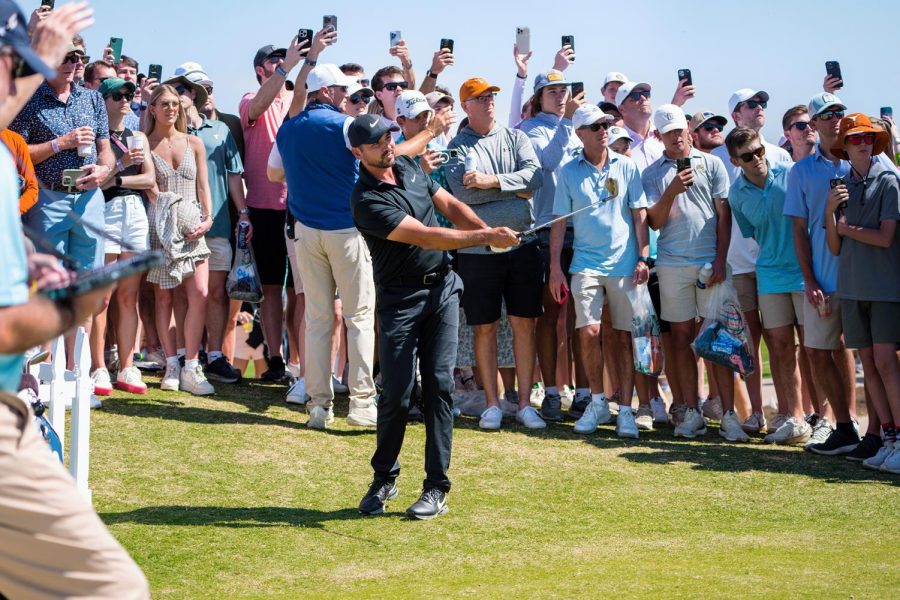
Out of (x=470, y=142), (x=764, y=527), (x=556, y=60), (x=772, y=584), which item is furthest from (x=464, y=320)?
Result: (x=772, y=584)

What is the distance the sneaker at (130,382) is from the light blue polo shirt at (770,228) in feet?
17.0

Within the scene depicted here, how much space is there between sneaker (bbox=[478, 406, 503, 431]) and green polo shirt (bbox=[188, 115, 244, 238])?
112 inches

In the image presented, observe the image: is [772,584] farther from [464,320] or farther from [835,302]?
[464,320]

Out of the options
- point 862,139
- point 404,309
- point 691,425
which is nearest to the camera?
point 404,309

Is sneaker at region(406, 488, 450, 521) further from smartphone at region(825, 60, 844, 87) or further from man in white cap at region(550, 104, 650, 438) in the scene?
smartphone at region(825, 60, 844, 87)

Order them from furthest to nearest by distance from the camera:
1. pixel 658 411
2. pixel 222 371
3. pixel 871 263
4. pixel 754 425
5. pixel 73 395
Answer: pixel 658 411
pixel 222 371
pixel 754 425
pixel 871 263
pixel 73 395

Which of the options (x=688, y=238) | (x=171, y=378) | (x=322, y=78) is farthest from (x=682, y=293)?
(x=171, y=378)

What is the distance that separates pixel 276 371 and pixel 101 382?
201 centimetres

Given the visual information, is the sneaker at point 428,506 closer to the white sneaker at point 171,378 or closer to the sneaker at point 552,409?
the sneaker at point 552,409

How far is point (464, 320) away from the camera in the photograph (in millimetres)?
10477

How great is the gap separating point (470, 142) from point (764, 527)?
14.2 feet

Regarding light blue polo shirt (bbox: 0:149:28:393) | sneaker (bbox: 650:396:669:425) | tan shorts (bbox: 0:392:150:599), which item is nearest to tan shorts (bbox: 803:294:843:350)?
sneaker (bbox: 650:396:669:425)

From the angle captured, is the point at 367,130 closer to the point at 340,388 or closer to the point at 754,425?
the point at 340,388

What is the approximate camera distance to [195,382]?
983 centimetres
